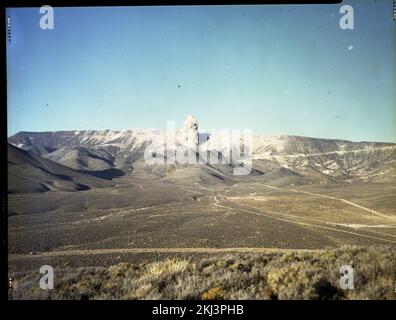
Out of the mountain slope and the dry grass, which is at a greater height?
the dry grass

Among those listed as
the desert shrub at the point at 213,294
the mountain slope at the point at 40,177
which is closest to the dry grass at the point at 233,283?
the desert shrub at the point at 213,294

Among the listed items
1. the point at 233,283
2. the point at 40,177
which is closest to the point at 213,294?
the point at 233,283

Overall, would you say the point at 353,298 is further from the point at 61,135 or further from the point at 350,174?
the point at 61,135

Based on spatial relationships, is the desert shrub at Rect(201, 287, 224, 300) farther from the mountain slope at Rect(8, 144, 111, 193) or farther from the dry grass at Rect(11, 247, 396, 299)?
the mountain slope at Rect(8, 144, 111, 193)

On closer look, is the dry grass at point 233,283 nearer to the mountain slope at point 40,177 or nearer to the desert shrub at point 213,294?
the desert shrub at point 213,294

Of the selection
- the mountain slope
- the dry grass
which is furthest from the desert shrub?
the mountain slope

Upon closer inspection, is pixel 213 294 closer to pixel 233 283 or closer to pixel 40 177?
pixel 233 283

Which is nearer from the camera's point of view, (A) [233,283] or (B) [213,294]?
(B) [213,294]
